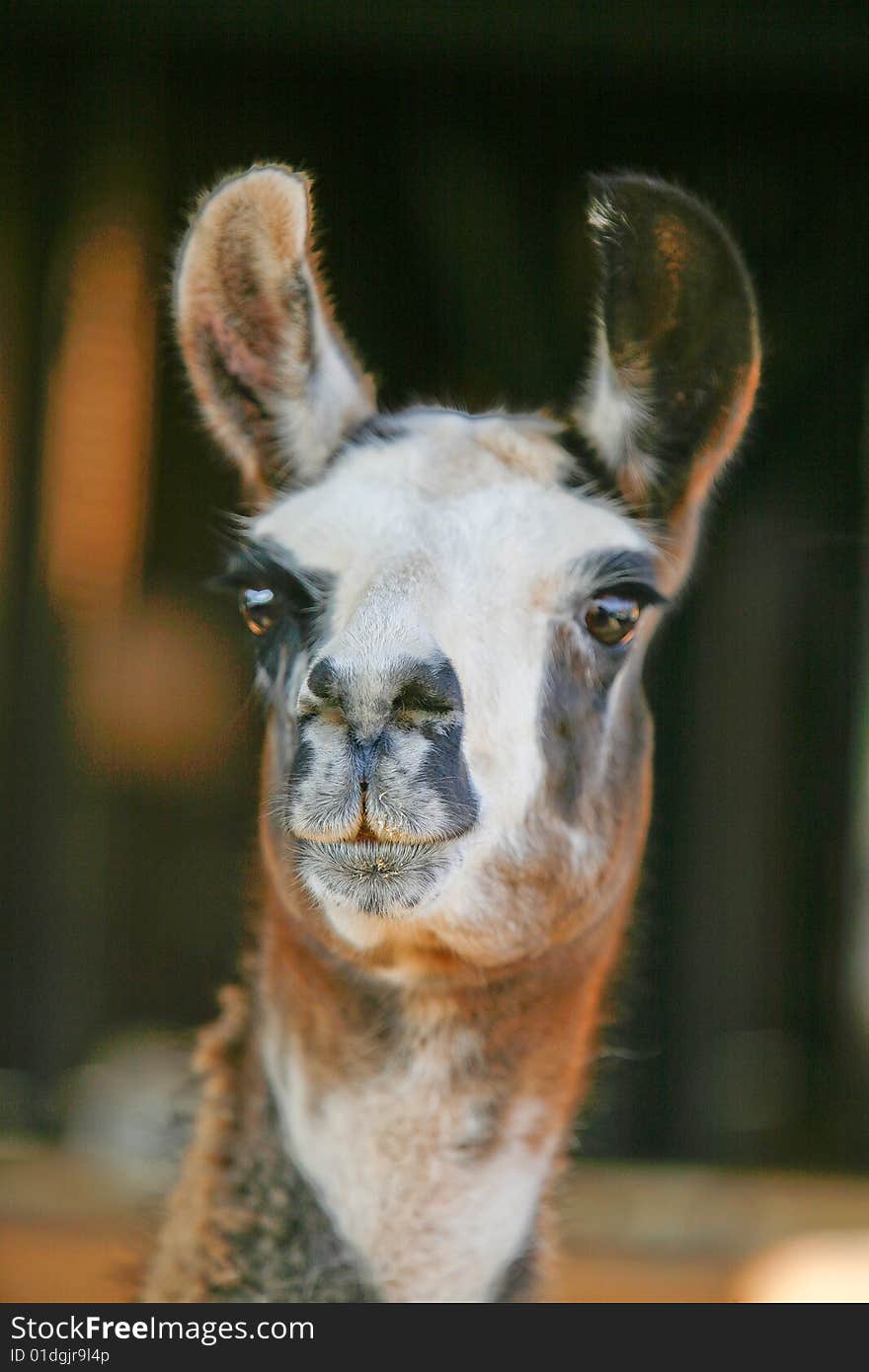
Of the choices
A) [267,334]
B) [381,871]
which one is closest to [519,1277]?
[381,871]

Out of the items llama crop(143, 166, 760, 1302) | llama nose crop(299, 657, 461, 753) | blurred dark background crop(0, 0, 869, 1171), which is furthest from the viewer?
blurred dark background crop(0, 0, 869, 1171)

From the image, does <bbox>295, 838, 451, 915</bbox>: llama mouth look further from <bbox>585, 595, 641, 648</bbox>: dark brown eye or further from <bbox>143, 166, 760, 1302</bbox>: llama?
<bbox>585, 595, 641, 648</bbox>: dark brown eye

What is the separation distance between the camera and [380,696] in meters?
1.26

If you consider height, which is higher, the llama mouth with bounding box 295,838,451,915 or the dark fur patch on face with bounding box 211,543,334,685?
the dark fur patch on face with bounding box 211,543,334,685

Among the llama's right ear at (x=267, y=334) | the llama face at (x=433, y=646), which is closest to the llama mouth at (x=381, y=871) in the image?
the llama face at (x=433, y=646)

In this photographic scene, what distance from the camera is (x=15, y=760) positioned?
2441 mm

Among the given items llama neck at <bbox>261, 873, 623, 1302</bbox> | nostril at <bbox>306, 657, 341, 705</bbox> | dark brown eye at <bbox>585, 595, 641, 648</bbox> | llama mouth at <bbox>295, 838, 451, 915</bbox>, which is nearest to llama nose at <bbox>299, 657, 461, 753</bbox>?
nostril at <bbox>306, 657, 341, 705</bbox>

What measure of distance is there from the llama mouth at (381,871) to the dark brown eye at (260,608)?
0.90 ft

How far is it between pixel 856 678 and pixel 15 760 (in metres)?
1.45

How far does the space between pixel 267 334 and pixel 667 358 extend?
0.43 metres

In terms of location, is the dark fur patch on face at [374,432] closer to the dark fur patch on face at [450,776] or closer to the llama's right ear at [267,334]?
the llama's right ear at [267,334]

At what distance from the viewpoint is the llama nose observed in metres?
1.26
